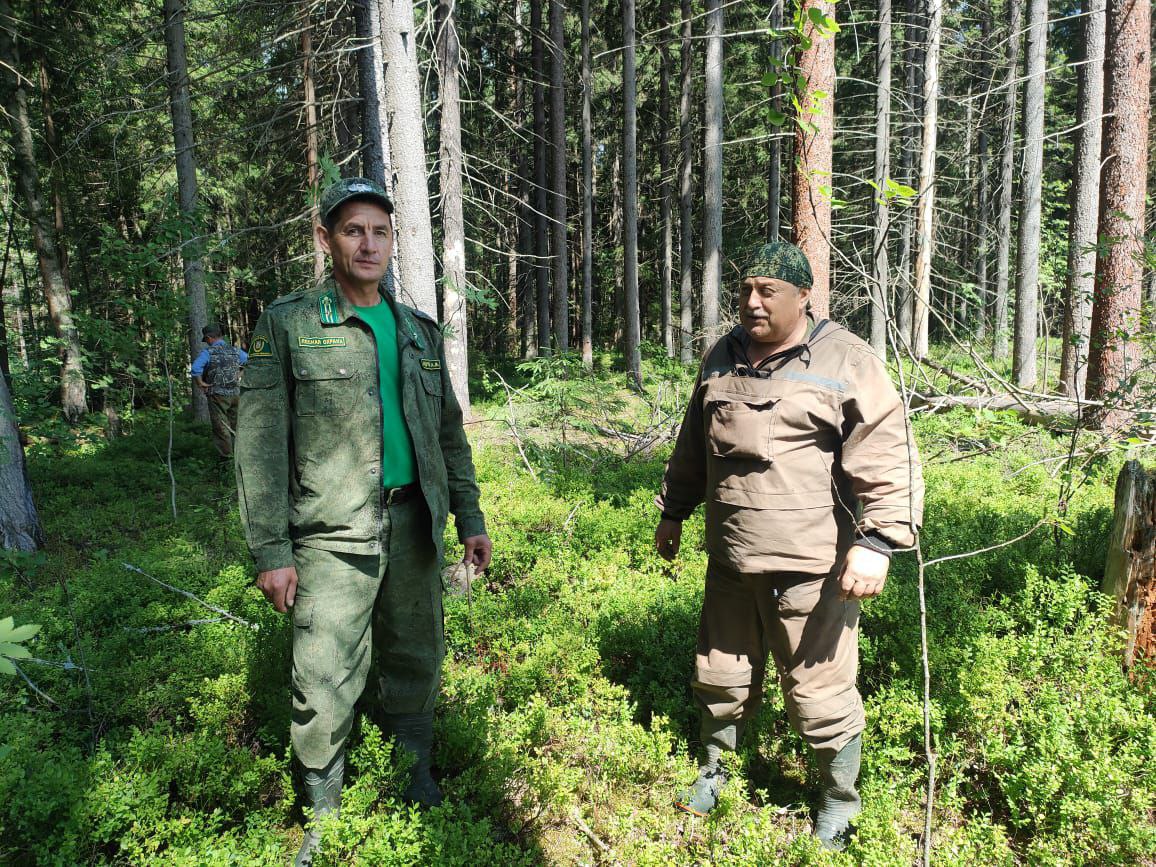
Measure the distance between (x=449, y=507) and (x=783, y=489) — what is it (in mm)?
1536

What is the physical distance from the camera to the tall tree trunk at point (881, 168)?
2.35 meters

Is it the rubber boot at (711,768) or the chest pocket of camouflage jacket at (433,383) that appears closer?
the chest pocket of camouflage jacket at (433,383)

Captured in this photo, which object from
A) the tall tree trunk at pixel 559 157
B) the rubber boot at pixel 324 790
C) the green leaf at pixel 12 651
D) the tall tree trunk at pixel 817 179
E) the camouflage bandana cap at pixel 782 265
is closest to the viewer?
the green leaf at pixel 12 651

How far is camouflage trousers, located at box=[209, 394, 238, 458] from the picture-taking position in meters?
10.0

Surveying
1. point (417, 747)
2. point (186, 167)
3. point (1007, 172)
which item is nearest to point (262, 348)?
point (417, 747)

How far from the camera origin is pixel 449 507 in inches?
124

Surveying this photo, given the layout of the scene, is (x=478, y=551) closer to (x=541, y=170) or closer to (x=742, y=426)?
(x=742, y=426)

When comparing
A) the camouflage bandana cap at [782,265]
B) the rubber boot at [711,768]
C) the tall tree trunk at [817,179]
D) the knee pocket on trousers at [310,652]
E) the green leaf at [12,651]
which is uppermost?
the tall tree trunk at [817,179]

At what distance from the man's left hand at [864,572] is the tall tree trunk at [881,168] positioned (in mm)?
880

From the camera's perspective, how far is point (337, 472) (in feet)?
8.45

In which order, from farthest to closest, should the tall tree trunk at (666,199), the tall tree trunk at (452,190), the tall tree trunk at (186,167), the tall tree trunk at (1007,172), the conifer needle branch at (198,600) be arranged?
1. the tall tree trunk at (666,199)
2. the tall tree trunk at (1007,172)
3. the tall tree trunk at (186,167)
4. the tall tree trunk at (452,190)
5. the conifer needle branch at (198,600)

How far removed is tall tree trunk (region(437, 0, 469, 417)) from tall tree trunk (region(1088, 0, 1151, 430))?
684 cm

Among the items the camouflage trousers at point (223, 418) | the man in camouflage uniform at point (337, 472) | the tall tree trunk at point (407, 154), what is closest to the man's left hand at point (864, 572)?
the man in camouflage uniform at point (337, 472)

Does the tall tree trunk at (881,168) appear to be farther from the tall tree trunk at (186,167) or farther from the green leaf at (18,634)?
the tall tree trunk at (186,167)
